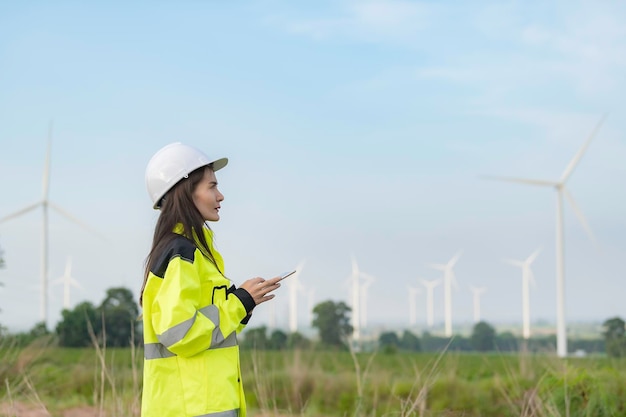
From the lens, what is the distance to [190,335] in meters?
3.86

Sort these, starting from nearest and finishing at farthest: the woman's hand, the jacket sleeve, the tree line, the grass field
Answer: the jacket sleeve, the woman's hand, the grass field, the tree line

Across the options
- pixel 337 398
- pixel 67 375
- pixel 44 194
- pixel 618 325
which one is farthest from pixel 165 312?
pixel 44 194

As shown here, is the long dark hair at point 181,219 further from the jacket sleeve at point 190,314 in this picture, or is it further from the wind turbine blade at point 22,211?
the wind turbine blade at point 22,211

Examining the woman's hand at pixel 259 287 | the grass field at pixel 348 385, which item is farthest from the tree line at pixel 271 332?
the woman's hand at pixel 259 287

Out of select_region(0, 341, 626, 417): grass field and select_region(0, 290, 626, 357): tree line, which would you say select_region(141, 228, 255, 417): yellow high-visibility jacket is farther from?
select_region(0, 290, 626, 357): tree line

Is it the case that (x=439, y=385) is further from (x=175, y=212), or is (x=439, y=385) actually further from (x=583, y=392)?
(x=175, y=212)

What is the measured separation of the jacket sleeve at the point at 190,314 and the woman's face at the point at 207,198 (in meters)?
0.35

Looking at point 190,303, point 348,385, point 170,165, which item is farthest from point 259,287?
point 348,385

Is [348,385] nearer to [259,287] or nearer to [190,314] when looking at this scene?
[259,287]

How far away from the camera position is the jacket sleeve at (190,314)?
3859 millimetres

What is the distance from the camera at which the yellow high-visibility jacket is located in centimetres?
389

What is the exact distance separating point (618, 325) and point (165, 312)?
19617mm

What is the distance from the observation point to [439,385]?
12703 mm

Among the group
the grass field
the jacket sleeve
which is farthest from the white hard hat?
the grass field
